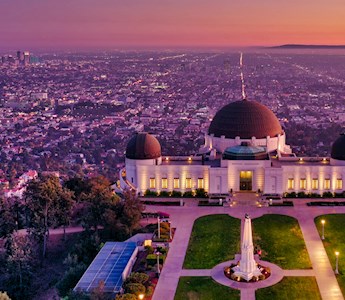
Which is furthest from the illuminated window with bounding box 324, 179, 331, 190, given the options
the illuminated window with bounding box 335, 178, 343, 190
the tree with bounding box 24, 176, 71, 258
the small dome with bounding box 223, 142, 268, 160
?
the tree with bounding box 24, 176, 71, 258

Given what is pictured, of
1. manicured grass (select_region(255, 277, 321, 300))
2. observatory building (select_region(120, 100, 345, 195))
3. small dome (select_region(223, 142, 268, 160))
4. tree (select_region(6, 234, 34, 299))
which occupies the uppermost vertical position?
small dome (select_region(223, 142, 268, 160))

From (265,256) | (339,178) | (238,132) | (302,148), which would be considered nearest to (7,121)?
(302,148)

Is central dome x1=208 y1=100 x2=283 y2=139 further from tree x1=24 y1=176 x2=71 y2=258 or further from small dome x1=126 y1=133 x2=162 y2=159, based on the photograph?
tree x1=24 y1=176 x2=71 y2=258

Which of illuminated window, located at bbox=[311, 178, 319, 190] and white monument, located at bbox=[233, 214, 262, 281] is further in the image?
illuminated window, located at bbox=[311, 178, 319, 190]

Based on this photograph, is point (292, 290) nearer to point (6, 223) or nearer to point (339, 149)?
point (339, 149)

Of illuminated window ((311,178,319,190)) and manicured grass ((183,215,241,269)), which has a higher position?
illuminated window ((311,178,319,190))
